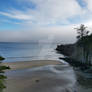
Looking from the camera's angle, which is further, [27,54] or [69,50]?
[69,50]

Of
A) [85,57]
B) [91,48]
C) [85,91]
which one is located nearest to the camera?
[85,91]

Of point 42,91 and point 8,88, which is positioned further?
point 8,88

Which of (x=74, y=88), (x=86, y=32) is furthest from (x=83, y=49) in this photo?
(x=74, y=88)

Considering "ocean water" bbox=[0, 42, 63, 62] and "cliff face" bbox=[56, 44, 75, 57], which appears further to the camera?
"cliff face" bbox=[56, 44, 75, 57]

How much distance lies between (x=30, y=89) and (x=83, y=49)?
1933cm

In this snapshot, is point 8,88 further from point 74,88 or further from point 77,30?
point 77,30

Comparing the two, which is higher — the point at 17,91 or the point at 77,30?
the point at 77,30

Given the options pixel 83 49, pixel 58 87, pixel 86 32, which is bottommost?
pixel 58 87

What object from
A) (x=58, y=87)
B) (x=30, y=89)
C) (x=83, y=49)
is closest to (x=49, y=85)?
(x=58, y=87)

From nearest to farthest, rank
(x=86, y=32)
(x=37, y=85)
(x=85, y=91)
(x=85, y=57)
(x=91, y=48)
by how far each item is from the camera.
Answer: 1. (x=85, y=91)
2. (x=37, y=85)
3. (x=91, y=48)
4. (x=85, y=57)
5. (x=86, y=32)

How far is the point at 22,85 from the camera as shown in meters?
13.5

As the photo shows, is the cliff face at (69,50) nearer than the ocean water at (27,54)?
No

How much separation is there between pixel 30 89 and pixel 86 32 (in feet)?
108

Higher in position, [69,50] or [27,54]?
[69,50]
